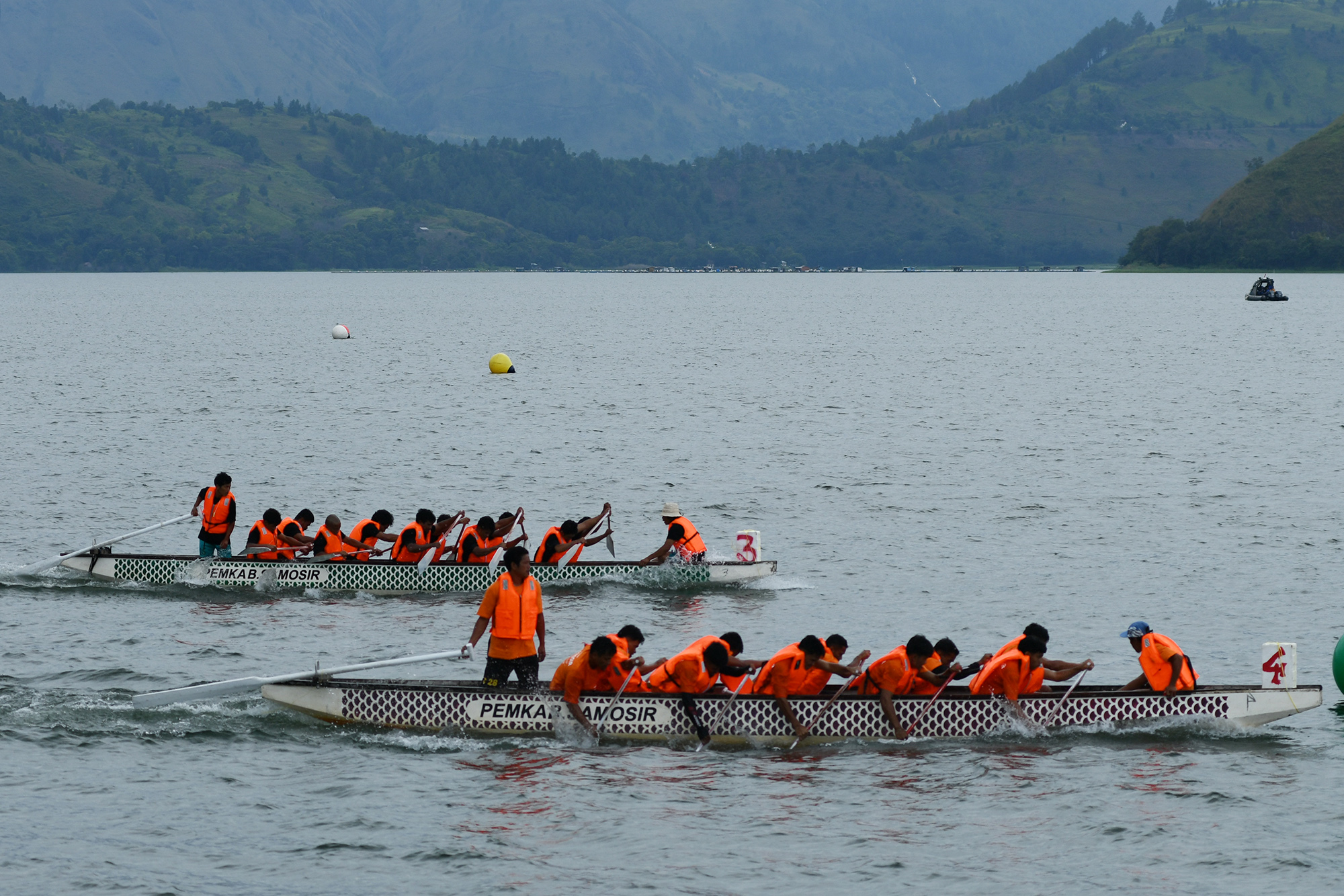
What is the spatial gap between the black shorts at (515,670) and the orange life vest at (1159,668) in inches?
379

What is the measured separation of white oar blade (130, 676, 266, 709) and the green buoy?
59.5 ft

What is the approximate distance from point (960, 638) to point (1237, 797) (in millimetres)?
9330

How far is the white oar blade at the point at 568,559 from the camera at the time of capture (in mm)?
35969

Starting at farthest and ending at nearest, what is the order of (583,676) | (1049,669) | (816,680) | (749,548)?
1. (749,548)
2. (1049,669)
3. (816,680)
4. (583,676)

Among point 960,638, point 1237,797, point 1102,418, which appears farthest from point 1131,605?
point 1102,418

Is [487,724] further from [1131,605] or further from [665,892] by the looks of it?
[1131,605]

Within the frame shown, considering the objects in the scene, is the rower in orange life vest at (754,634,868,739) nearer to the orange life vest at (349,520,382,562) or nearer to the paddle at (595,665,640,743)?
Answer: the paddle at (595,665,640,743)

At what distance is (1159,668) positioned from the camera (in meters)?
24.2

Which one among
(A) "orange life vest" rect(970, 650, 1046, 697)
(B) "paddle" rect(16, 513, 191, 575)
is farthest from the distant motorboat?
(A) "orange life vest" rect(970, 650, 1046, 697)

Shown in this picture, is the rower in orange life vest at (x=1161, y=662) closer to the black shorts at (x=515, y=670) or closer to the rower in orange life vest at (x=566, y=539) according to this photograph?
the black shorts at (x=515, y=670)

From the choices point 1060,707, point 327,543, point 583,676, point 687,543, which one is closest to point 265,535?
point 327,543

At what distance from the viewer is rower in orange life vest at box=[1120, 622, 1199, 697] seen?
24.1 m

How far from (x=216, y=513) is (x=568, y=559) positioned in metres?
8.23

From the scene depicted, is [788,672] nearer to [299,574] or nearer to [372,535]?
[372,535]
